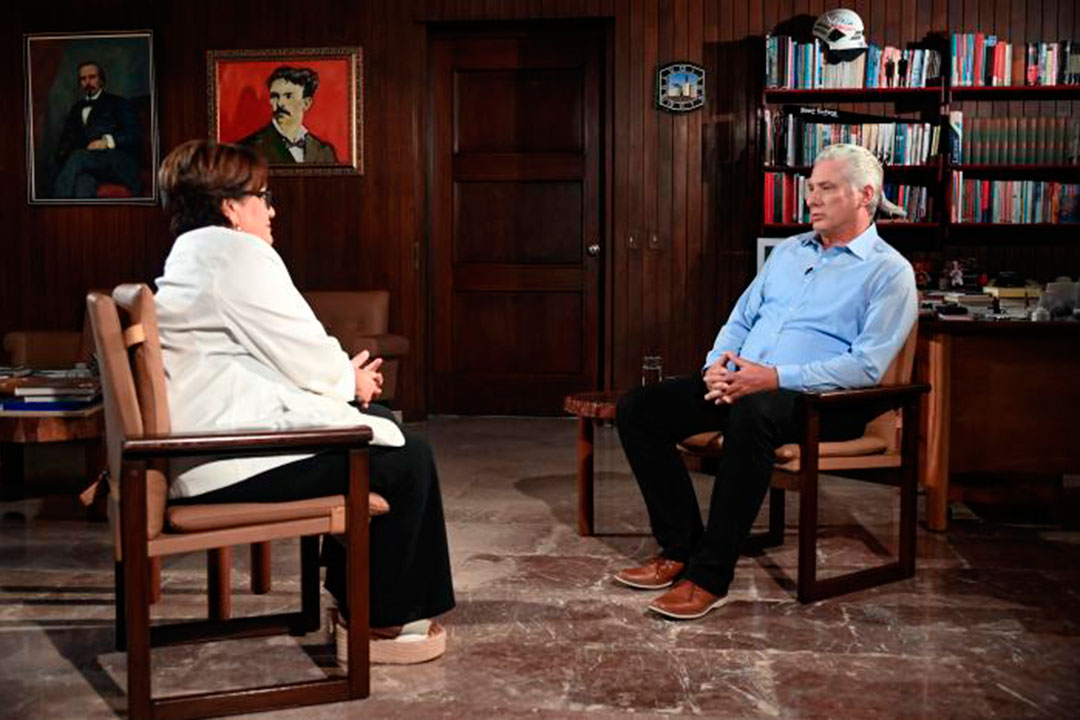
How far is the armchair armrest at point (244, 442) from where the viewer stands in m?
2.56

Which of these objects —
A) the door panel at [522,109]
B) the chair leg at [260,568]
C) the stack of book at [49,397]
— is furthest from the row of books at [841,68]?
the chair leg at [260,568]

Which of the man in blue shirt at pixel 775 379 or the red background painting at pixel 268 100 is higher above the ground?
the red background painting at pixel 268 100

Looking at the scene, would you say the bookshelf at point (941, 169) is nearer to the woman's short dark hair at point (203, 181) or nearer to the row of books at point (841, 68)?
→ the row of books at point (841, 68)

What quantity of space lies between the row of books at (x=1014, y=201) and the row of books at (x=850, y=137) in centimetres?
27

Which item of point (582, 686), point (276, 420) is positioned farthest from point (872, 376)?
point (276, 420)

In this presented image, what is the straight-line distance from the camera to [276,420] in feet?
9.11

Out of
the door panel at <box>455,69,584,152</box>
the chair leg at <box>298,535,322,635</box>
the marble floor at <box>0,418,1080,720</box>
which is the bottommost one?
the marble floor at <box>0,418,1080,720</box>

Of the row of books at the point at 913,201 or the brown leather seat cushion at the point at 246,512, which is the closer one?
the brown leather seat cushion at the point at 246,512

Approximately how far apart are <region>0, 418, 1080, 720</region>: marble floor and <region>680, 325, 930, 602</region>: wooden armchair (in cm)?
7

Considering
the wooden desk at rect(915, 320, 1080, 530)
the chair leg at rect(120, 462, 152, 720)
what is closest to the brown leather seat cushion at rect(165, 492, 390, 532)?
the chair leg at rect(120, 462, 152, 720)

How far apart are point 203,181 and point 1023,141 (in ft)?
17.5

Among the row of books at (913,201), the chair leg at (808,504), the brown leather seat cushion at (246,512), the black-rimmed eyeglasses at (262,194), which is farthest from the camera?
the row of books at (913,201)

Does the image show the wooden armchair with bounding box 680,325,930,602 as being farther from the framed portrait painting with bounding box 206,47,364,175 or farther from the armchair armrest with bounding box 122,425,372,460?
the framed portrait painting with bounding box 206,47,364,175

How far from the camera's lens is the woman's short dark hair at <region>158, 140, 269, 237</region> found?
112 inches
